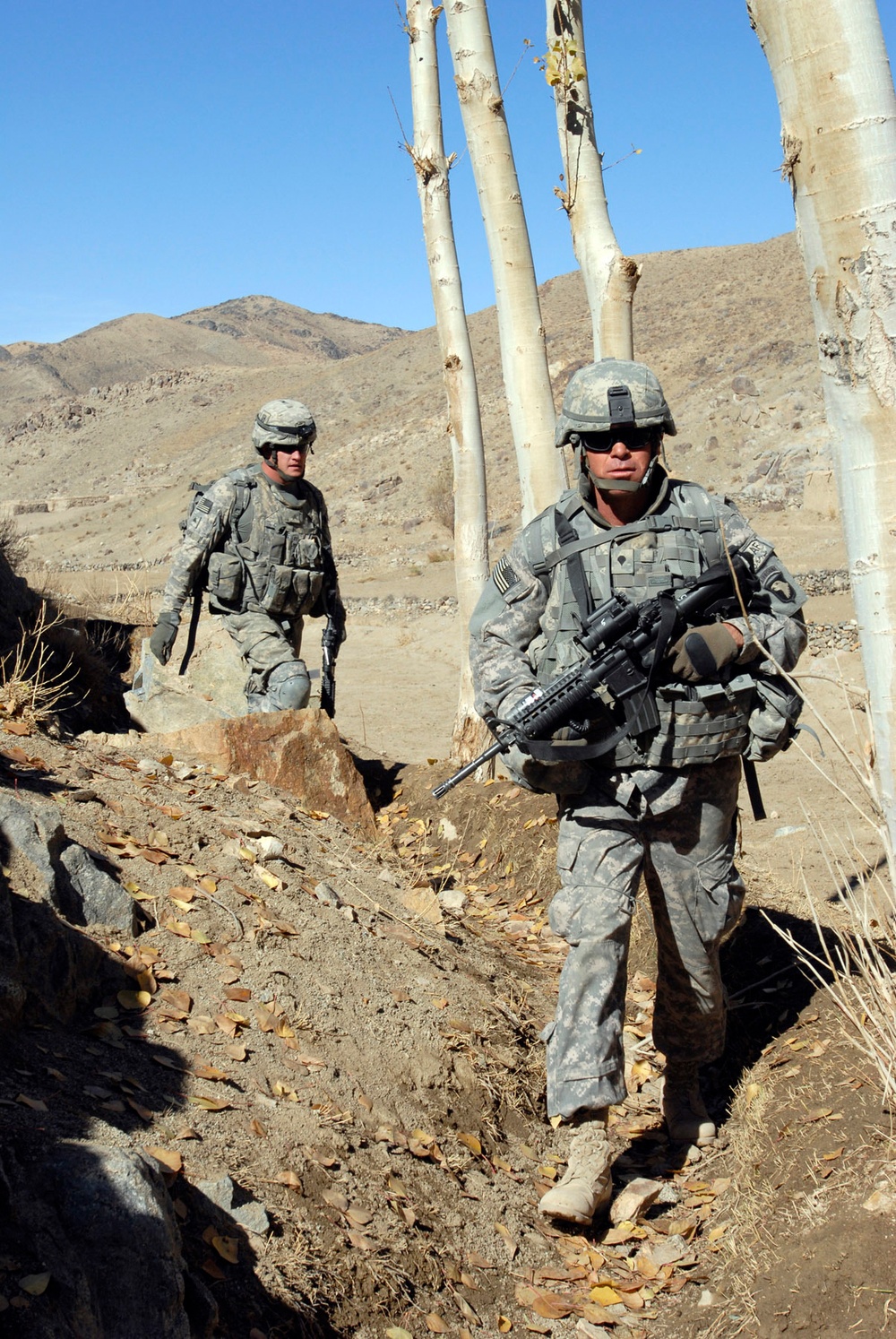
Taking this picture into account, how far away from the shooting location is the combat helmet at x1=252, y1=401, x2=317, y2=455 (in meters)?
6.20

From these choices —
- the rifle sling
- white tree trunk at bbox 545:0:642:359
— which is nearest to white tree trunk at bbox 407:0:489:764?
white tree trunk at bbox 545:0:642:359

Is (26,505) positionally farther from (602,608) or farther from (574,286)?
(602,608)

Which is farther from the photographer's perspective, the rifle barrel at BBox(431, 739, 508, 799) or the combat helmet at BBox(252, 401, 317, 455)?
the combat helmet at BBox(252, 401, 317, 455)

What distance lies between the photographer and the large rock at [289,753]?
5840 millimetres

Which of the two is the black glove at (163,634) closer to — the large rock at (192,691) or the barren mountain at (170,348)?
the large rock at (192,691)

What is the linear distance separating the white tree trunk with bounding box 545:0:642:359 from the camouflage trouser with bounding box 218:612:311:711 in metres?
2.32

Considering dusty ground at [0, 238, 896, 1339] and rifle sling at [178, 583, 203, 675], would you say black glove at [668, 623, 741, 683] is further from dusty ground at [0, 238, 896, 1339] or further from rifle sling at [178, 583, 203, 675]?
rifle sling at [178, 583, 203, 675]

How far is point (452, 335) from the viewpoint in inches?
271

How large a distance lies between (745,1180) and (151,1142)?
158 centimetres

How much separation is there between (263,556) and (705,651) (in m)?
3.71

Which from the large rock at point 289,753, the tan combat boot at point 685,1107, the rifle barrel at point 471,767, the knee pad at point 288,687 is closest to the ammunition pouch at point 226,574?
the knee pad at point 288,687

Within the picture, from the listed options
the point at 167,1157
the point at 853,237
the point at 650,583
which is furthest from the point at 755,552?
the point at 167,1157

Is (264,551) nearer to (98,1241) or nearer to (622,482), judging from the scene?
(622,482)

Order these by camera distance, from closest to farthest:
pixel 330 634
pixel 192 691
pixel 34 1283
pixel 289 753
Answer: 1. pixel 34 1283
2. pixel 289 753
3. pixel 330 634
4. pixel 192 691
